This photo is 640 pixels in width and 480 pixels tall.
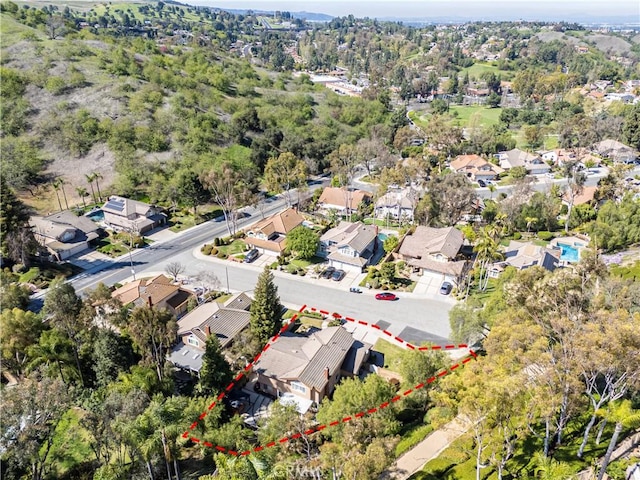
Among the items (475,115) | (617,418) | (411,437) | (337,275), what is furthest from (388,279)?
(475,115)

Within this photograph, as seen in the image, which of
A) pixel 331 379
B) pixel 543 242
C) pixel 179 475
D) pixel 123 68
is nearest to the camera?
pixel 179 475

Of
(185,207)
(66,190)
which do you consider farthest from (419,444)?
(66,190)

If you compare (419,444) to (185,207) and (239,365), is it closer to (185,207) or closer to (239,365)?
(239,365)

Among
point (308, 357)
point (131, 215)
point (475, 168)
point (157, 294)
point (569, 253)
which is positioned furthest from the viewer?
point (475, 168)

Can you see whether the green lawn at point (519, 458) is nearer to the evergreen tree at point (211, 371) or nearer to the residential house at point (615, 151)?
the evergreen tree at point (211, 371)

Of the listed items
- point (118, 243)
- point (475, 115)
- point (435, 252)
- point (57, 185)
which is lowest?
point (118, 243)

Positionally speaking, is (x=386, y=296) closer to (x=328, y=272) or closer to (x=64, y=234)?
(x=328, y=272)
